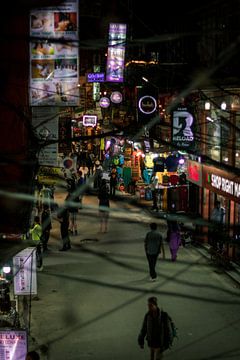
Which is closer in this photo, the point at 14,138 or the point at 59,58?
the point at 14,138

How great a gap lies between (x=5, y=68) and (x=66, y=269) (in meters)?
8.43

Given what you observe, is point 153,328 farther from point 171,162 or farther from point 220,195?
point 171,162

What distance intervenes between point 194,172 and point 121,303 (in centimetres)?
788

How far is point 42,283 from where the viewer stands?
15.9 m

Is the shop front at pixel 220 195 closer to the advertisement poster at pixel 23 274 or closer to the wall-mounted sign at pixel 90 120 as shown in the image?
the advertisement poster at pixel 23 274

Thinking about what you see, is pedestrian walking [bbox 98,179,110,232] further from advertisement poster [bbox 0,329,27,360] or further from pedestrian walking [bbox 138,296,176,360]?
advertisement poster [bbox 0,329,27,360]

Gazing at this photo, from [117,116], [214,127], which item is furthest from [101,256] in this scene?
[117,116]

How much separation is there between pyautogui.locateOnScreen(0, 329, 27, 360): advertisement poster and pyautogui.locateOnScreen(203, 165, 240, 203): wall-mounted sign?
853 centimetres

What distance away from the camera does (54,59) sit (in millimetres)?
11734

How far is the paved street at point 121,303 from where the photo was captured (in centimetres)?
1154

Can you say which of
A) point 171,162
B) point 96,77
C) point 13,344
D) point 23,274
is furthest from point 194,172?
point 96,77

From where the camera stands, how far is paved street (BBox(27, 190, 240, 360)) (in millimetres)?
11539

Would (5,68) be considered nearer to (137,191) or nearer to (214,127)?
(214,127)

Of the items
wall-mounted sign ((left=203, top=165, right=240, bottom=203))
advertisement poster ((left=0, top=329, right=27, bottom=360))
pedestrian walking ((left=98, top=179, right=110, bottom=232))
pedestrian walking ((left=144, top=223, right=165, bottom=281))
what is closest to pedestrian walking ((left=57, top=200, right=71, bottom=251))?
pedestrian walking ((left=98, top=179, right=110, bottom=232))
